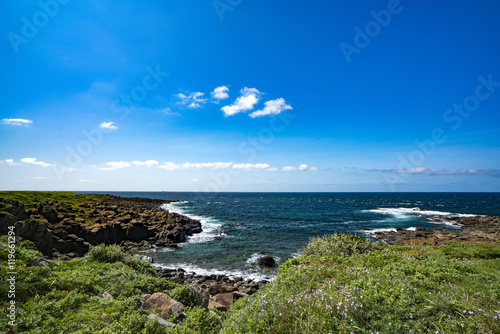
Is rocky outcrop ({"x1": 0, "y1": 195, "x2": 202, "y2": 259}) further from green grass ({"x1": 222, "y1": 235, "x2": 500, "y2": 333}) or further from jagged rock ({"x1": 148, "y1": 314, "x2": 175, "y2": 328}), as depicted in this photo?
green grass ({"x1": 222, "y1": 235, "x2": 500, "y2": 333})

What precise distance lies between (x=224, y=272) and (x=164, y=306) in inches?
504

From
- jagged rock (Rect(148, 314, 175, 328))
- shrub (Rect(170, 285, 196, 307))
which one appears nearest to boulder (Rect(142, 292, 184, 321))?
jagged rock (Rect(148, 314, 175, 328))

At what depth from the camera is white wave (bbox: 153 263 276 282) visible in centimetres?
1703

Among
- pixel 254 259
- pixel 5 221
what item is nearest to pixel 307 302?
pixel 5 221

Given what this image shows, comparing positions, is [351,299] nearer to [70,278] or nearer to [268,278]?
[70,278]

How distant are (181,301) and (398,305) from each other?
241 inches

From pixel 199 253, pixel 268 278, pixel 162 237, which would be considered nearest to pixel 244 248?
pixel 199 253

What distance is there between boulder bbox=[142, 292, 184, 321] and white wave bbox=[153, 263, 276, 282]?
11.4 m

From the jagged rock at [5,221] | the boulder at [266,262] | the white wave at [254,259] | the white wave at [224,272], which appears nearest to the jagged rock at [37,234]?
the jagged rock at [5,221]

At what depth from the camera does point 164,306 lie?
6.30 meters

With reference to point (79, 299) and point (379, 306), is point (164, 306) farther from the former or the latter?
point (379, 306)

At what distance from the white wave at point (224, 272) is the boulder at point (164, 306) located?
1139cm

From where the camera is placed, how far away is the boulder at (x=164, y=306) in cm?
607

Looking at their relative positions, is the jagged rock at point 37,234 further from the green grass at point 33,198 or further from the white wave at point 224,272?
the white wave at point 224,272
